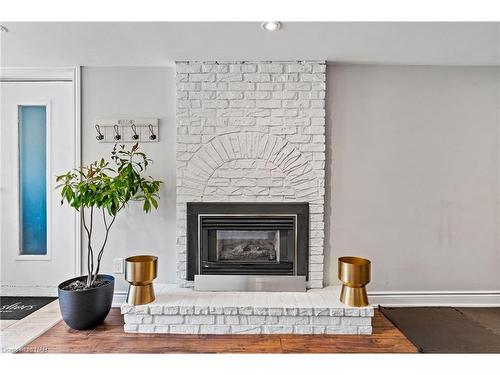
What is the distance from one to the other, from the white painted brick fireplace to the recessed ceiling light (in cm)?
56

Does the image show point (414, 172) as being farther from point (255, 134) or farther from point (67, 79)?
point (67, 79)

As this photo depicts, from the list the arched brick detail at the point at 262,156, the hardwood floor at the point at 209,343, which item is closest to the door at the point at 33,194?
the hardwood floor at the point at 209,343

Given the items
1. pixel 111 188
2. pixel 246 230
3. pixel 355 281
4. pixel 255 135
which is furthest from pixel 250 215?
pixel 111 188

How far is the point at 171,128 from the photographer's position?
2.79m

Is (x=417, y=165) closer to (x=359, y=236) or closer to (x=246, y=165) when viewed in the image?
(x=359, y=236)

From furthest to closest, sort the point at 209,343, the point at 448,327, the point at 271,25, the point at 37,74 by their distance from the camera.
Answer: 1. the point at 37,74
2. the point at 448,327
3. the point at 209,343
4. the point at 271,25

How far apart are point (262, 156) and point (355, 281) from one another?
1131 millimetres

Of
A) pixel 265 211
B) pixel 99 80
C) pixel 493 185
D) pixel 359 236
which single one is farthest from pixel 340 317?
pixel 99 80

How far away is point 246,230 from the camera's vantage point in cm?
269

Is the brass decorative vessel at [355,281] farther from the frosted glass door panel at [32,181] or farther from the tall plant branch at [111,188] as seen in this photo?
the frosted glass door panel at [32,181]

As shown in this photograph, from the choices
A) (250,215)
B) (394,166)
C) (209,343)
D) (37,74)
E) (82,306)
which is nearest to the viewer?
(209,343)

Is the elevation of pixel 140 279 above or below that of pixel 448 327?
above

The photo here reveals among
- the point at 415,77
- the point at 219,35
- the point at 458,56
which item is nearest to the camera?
the point at 219,35

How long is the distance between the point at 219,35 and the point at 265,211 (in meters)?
1.30
